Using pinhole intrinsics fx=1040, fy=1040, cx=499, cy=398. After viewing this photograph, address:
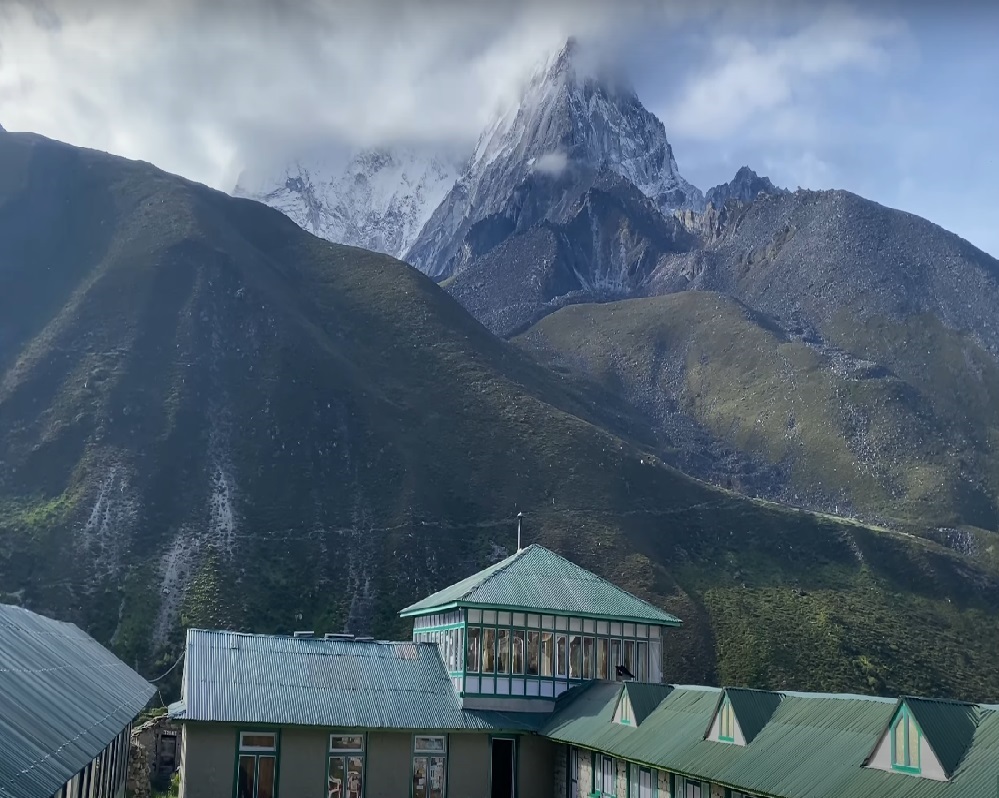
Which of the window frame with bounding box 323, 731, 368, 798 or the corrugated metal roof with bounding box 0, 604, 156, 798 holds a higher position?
the corrugated metal roof with bounding box 0, 604, 156, 798

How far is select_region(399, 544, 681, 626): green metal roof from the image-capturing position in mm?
31344

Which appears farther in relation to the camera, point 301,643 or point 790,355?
point 790,355

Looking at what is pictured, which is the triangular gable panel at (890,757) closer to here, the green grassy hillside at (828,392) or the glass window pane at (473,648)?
the glass window pane at (473,648)

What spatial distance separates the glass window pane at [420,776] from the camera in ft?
93.7

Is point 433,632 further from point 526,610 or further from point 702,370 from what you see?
point 702,370

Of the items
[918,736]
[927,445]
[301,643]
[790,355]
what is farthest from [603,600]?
[790,355]

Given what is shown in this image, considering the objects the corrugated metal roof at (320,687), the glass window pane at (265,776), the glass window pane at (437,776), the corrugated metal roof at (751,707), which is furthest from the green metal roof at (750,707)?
the glass window pane at (265,776)

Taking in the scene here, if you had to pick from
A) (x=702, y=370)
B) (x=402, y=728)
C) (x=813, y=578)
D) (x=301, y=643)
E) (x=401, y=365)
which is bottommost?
(x=402, y=728)

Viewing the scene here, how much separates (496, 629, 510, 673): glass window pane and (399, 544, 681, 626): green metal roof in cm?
95

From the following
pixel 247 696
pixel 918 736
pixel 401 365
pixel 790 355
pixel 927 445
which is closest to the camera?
pixel 918 736

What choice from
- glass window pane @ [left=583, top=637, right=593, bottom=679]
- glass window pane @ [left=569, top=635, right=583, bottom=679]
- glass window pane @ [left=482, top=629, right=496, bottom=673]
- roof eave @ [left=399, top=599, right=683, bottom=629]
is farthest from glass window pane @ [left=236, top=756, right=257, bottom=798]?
glass window pane @ [left=583, top=637, right=593, bottom=679]

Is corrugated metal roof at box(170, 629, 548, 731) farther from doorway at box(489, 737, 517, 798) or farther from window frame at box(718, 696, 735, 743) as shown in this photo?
window frame at box(718, 696, 735, 743)

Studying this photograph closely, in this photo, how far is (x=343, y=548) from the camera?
63906 mm

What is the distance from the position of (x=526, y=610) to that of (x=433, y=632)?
4.66 metres
